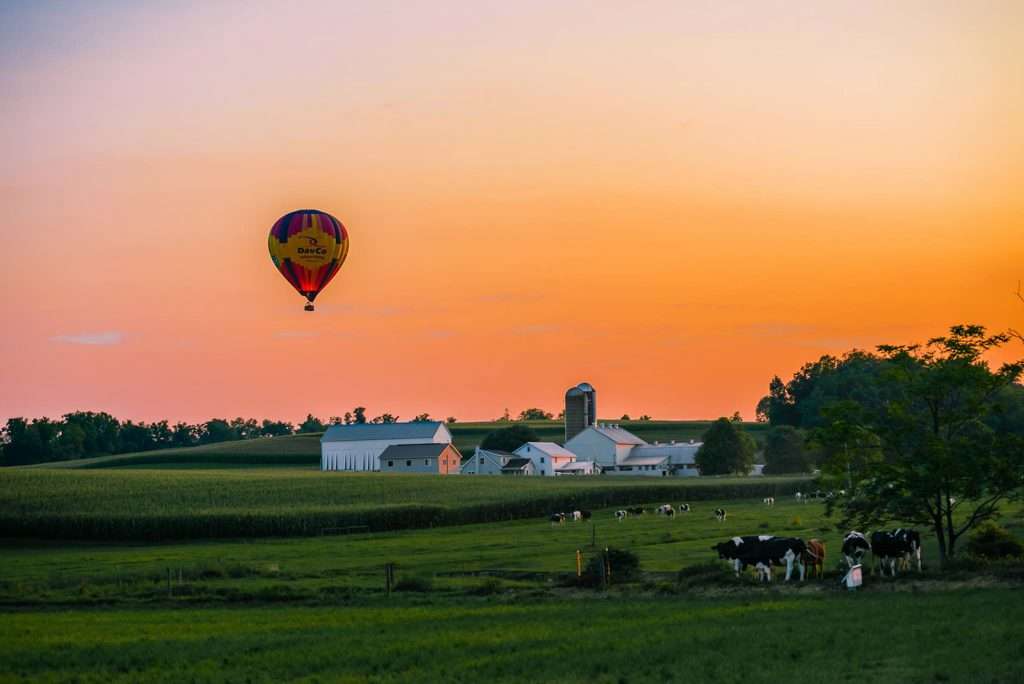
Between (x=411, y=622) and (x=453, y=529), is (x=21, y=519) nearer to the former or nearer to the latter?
(x=453, y=529)

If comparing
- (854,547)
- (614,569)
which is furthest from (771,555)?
(614,569)

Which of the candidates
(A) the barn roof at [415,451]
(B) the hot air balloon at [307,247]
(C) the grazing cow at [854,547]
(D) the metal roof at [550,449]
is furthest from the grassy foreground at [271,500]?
(C) the grazing cow at [854,547]

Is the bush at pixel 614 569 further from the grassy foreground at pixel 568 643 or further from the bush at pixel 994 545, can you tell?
the bush at pixel 994 545

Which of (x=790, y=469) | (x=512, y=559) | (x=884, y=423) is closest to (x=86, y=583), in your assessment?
(x=512, y=559)

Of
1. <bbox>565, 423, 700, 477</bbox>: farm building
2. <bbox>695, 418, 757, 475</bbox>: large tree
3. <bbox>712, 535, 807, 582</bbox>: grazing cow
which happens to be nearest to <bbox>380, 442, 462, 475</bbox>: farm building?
<bbox>565, 423, 700, 477</bbox>: farm building

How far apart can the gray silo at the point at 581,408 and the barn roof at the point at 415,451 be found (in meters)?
28.8

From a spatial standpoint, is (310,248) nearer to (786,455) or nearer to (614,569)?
(614,569)

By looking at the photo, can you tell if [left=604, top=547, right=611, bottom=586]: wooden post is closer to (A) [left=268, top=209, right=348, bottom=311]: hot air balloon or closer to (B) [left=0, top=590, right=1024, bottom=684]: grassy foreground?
(B) [left=0, top=590, right=1024, bottom=684]: grassy foreground

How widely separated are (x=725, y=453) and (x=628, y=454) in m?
18.6

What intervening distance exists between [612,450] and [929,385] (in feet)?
357

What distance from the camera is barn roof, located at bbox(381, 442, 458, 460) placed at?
5162 inches

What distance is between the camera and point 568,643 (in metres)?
25.9

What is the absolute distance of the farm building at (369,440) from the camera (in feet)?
457

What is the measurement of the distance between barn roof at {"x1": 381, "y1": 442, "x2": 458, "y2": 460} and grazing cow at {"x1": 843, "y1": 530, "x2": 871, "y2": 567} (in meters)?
95.9
